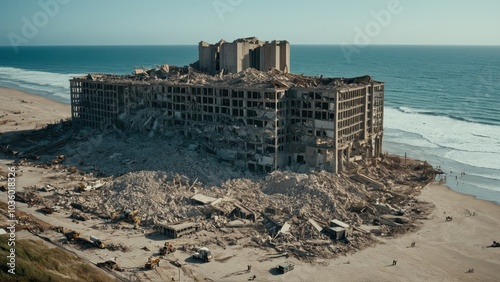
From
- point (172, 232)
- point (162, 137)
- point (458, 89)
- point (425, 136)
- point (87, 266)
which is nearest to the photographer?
point (87, 266)

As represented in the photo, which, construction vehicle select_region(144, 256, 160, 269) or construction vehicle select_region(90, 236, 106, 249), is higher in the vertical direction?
construction vehicle select_region(90, 236, 106, 249)

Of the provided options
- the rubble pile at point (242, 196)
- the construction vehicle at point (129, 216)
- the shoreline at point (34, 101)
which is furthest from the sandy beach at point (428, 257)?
the shoreline at point (34, 101)

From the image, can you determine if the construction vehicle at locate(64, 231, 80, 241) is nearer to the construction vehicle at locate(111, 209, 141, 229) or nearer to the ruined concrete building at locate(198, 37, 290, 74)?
the construction vehicle at locate(111, 209, 141, 229)

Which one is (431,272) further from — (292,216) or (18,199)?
(18,199)

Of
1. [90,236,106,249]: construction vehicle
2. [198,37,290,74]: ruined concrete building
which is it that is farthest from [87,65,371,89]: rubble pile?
[90,236,106,249]: construction vehicle

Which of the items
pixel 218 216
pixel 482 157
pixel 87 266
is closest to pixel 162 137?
pixel 218 216

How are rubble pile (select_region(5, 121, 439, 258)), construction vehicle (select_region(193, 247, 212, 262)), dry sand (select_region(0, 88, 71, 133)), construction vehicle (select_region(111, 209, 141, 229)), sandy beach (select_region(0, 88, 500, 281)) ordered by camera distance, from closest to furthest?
sandy beach (select_region(0, 88, 500, 281))
construction vehicle (select_region(193, 247, 212, 262))
rubble pile (select_region(5, 121, 439, 258))
construction vehicle (select_region(111, 209, 141, 229))
dry sand (select_region(0, 88, 71, 133))

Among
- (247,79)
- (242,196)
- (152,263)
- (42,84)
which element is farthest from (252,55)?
(42,84)
